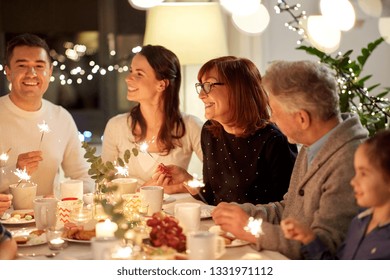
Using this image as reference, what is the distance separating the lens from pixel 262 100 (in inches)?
105

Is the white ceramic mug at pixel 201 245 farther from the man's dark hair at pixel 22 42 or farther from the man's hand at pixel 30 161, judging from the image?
the man's dark hair at pixel 22 42

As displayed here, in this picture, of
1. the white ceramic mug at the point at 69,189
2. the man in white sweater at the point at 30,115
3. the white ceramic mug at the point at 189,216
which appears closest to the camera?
the white ceramic mug at the point at 189,216

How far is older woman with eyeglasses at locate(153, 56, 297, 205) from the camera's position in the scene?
258cm

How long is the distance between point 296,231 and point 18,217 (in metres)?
0.95

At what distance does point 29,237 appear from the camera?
79.6 inches

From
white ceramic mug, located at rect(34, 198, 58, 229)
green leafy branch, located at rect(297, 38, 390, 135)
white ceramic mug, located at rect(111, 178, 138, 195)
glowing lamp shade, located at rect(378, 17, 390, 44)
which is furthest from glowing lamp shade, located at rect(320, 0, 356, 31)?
white ceramic mug, located at rect(34, 198, 58, 229)

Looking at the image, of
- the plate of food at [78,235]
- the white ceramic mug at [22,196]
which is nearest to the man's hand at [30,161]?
the white ceramic mug at [22,196]

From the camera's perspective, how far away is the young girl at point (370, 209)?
1.66 m

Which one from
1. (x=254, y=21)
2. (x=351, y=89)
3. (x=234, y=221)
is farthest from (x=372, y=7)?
(x=234, y=221)

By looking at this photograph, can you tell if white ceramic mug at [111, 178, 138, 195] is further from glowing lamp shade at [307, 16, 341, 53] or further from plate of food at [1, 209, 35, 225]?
glowing lamp shade at [307, 16, 341, 53]

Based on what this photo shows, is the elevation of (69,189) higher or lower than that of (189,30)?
lower

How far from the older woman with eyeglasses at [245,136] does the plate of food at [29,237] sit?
66 cm

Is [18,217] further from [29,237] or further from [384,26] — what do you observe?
[384,26]

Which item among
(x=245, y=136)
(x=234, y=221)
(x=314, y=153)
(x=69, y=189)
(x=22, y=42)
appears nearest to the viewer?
(x=234, y=221)
